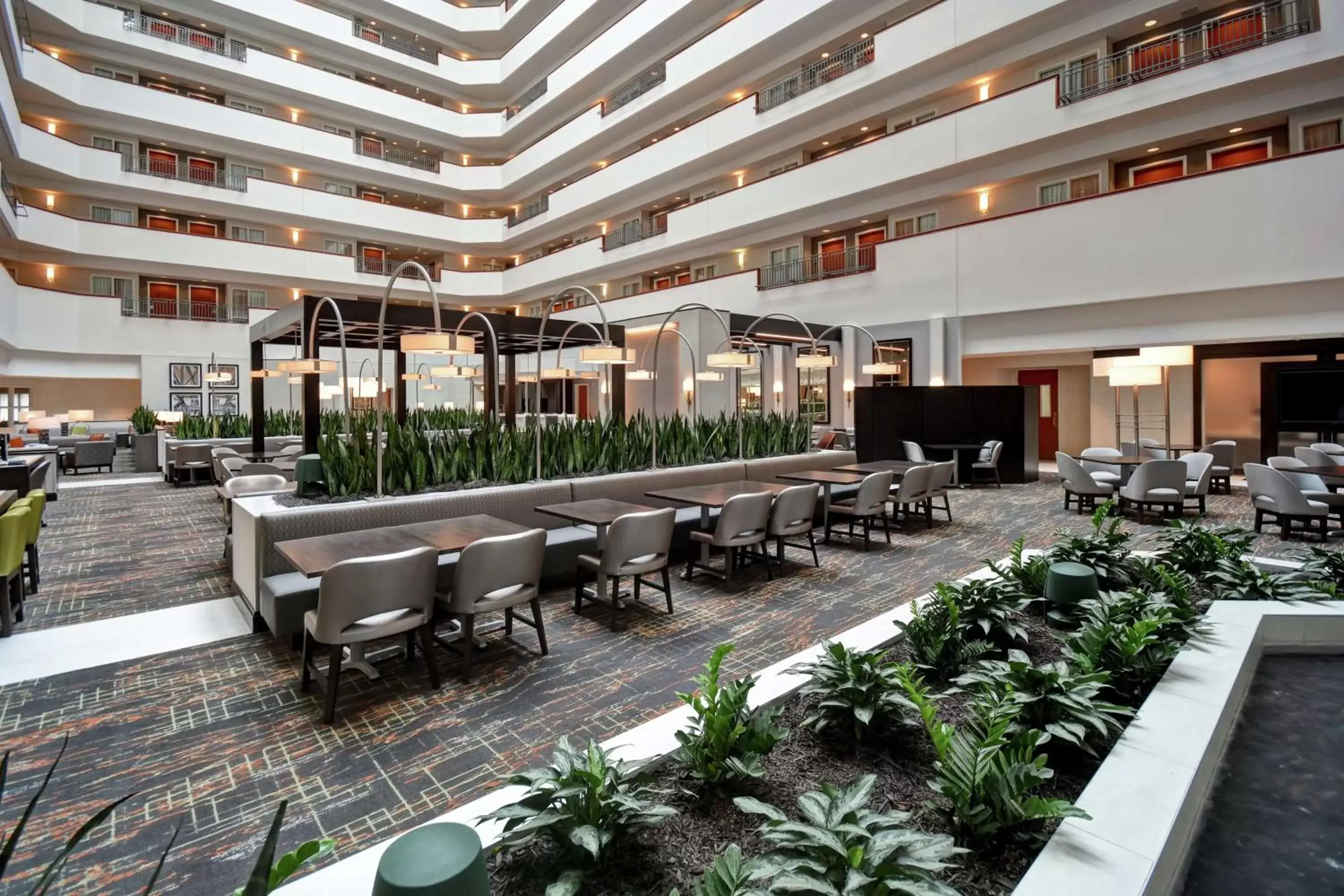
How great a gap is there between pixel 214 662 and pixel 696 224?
1619 cm

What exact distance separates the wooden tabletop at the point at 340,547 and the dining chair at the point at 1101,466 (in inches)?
347

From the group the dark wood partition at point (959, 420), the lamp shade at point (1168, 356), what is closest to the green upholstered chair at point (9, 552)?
the lamp shade at point (1168, 356)

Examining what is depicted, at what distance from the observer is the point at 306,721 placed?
10.3ft

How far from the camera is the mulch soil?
5.81 ft

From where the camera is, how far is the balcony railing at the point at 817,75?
1412cm

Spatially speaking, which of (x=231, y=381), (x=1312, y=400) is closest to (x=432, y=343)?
(x=1312, y=400)

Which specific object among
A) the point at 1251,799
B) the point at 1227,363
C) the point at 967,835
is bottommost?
the point at 1251,799

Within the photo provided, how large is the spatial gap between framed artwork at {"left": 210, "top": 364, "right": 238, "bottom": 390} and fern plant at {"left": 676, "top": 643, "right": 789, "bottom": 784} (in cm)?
2099

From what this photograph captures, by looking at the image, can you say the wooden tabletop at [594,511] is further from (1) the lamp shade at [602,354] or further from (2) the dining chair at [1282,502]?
(2) the dining chair at [1282,502]

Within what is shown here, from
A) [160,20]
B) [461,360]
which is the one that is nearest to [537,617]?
[461,360]

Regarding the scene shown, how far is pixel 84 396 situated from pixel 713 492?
21987mm

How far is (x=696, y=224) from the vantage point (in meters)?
17.8

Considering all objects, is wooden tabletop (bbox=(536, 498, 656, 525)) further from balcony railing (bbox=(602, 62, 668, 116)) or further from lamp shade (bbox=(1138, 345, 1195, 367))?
balcony railing (bbox=(602, 62, 668, 116))

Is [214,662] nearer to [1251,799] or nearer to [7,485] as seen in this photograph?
[1251,799]
